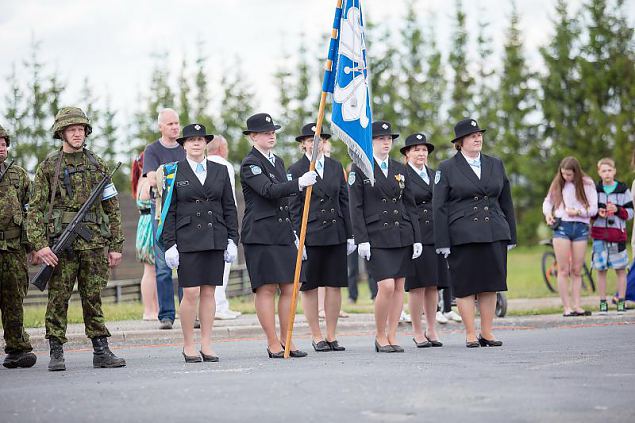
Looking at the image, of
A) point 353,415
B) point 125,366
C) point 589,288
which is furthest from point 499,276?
point 589,288

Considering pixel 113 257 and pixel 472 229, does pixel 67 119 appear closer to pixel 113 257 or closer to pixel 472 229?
pixel 113 257

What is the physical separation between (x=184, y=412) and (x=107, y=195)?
11.9 feet

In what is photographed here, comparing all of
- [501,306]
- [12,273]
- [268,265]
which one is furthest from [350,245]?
[501,306]

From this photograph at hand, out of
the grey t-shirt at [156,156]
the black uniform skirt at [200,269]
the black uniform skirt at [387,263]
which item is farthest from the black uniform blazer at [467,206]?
the grey t-shirt at [156,156]

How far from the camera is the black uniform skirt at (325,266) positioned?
1145 centimetres

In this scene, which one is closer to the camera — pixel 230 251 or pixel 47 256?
pixel 47 256

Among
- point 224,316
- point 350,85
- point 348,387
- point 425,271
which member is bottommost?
point 348,387

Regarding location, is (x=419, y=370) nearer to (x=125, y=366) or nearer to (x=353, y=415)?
(x=353, y=415)

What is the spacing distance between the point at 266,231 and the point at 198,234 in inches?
26.7

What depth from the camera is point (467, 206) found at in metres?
11.6

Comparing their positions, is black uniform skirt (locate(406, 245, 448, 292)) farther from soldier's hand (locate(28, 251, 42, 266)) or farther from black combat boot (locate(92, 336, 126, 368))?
soldier's hand (locate(28, 251, 42, 266))

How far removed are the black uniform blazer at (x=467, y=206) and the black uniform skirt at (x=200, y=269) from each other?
94.6 inches

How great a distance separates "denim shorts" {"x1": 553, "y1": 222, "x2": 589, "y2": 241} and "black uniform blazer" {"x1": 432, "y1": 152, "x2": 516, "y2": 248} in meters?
4.03

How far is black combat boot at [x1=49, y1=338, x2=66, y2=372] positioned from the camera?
9898 mm
